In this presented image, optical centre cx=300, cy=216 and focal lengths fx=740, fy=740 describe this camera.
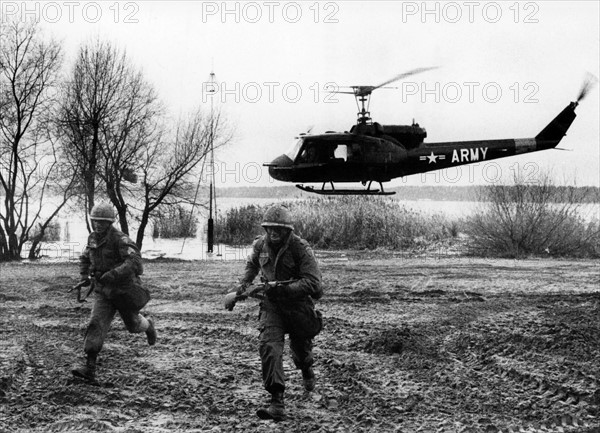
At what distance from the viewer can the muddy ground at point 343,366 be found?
6.80m

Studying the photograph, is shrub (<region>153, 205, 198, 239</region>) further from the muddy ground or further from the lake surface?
the muddy ground

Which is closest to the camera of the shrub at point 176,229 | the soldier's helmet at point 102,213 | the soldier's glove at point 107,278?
the soldier's glove at point 107,278

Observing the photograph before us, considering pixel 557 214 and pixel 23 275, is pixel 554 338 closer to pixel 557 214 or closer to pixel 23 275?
pixel 23 275

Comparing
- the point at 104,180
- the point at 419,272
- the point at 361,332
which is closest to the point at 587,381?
the point at 361,332

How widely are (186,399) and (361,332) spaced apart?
434cm

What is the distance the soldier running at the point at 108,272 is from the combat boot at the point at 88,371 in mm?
171

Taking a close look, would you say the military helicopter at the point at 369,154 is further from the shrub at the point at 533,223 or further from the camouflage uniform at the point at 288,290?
the camouflage uniform at the point at 288,290

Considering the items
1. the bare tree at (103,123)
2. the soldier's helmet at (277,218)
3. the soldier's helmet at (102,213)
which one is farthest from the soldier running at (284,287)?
the bare tree at (103,123)

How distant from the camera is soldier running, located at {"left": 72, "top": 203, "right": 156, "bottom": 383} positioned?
815cm

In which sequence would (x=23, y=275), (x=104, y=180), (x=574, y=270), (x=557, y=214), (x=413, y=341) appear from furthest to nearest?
1. (x=557, y=214)
2. (x=104, y=180)
3. (x=574, y=270)
4. (x=23, y=275)
5. (x=413, y=341)

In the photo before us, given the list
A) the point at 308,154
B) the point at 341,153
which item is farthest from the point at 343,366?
the point at 341,153

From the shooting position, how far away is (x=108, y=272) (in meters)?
8.09

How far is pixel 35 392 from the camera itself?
753 centimetres

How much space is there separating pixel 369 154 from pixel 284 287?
1135 cm
